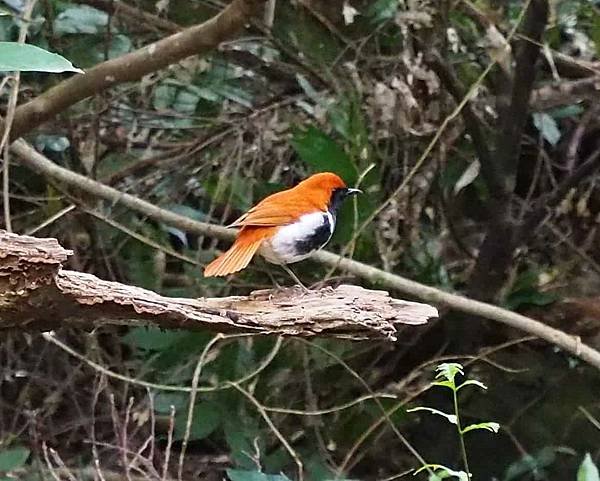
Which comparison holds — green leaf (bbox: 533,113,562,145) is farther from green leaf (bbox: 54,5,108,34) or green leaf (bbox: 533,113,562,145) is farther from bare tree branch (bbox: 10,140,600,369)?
green leaf (bbox: 54,5,108,34)

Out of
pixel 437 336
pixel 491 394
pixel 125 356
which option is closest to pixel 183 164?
pixel 125 356

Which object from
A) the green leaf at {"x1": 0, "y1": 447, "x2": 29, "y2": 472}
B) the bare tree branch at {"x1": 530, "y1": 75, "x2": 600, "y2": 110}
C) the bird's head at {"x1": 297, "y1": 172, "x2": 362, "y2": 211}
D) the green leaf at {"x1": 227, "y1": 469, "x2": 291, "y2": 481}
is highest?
the bare tree branch at {"x1": 530, "y1": 75, "x2": 600, "y2": 110}

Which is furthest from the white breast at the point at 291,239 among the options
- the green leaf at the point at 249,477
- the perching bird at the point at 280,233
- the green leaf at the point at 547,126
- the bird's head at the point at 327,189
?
the green leaf at the point at 547,126

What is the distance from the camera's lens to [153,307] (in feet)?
4.29

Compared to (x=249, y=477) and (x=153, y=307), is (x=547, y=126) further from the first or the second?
(x=153, y=307)

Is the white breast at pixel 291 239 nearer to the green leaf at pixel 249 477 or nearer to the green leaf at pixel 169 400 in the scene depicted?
the green leaf at pixel 249 477

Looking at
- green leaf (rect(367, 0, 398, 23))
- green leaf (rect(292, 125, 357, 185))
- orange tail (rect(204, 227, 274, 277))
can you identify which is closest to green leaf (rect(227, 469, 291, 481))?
orange tail (rect(204, 227, 274, 277))

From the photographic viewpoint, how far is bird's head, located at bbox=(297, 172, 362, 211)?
207 cm

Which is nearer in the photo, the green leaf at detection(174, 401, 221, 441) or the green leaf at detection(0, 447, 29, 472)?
the green leaf at detection(0, 447, 29, 472)

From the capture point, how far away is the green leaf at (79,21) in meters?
2.71

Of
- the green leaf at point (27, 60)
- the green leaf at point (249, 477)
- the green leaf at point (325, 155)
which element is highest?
the green leaf at point (27, 60)

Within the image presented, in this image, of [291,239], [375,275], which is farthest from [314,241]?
[375,275]

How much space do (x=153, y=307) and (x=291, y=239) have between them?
647 millimetres

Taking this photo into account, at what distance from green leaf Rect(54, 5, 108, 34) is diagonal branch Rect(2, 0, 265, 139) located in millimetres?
550
